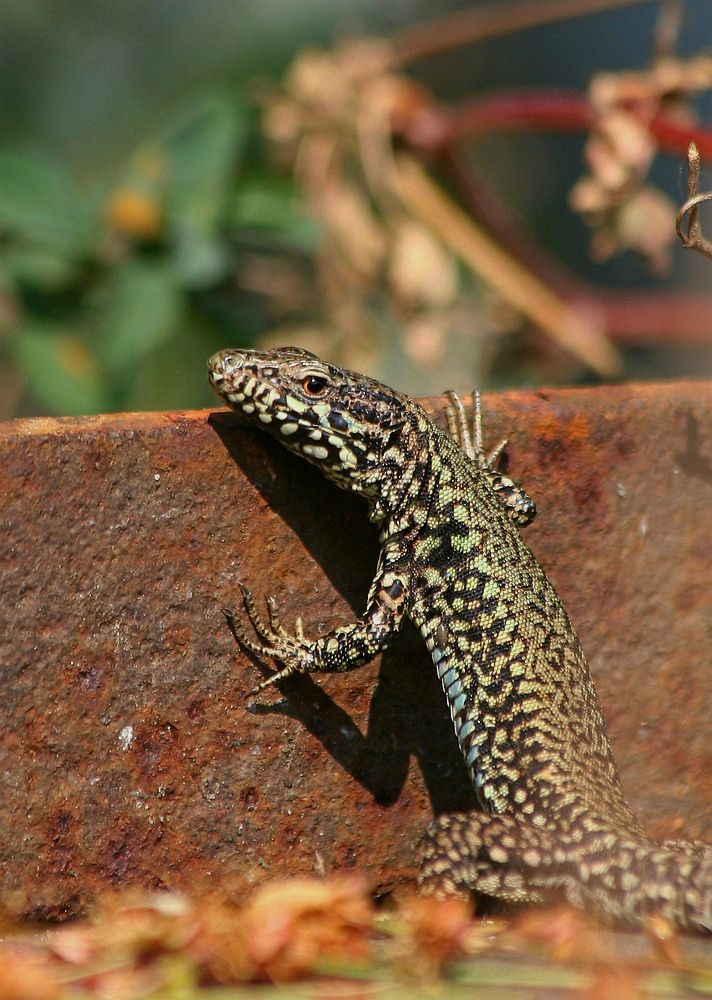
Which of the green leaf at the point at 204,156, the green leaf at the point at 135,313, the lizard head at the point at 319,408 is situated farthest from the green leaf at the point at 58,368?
the lizard head at the point at 319,408

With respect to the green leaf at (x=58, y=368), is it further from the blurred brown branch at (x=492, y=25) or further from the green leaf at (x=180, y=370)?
the blurred brown branch at (x=492, y=25)

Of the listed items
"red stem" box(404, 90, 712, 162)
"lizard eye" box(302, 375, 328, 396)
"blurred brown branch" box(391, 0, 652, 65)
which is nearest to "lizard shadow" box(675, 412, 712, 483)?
"lizard eye" box(302, 375, 328, 396)

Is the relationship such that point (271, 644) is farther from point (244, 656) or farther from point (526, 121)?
point (526, 121)

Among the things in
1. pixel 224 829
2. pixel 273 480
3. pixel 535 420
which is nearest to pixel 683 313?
pixel 535 420

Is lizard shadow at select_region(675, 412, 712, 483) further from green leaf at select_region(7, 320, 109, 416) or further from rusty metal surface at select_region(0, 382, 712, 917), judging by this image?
green leaf at select_region(7, 320, 109, 416)

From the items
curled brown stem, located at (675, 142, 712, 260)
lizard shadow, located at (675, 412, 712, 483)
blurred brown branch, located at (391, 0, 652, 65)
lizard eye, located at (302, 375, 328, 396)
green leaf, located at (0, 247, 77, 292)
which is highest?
blurred brown branch, located at (391, 0, 652, 65)

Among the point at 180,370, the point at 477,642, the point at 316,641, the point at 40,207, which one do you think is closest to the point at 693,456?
the point at 477,642
